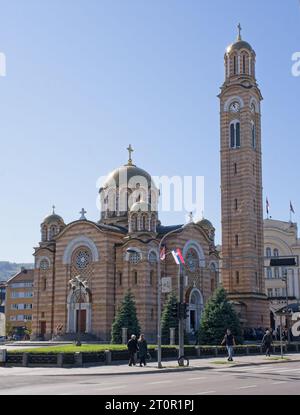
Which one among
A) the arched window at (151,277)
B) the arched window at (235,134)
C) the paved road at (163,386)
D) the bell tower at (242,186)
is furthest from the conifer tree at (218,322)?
the paved road at (163,386)

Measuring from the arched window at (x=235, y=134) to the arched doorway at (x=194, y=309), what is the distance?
54.0ft

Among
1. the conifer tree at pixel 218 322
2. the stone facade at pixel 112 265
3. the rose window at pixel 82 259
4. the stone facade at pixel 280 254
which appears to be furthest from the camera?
the stone facade at pixel 280 254

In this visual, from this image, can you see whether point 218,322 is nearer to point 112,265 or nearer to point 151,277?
point 151,277

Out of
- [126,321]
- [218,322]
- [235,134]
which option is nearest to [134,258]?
[126,321]

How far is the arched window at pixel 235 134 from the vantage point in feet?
220

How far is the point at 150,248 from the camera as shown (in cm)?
5922

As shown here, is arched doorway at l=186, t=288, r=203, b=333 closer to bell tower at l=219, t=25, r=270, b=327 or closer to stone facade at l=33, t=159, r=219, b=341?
stone facade at l=33, t=159, r=219, b=341

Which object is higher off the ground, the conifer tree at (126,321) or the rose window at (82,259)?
the rose window at (82,259)

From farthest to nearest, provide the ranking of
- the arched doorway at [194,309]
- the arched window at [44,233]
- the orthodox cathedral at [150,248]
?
the arched window at [44,233] < the arched doorway at [194,309] < the orthodox cathedral at [150,248]

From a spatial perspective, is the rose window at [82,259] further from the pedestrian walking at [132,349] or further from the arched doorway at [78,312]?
the pedestrian walking at [132,349]

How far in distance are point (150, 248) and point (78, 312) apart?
9442 millimetres

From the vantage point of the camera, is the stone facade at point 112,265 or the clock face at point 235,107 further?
the clock face at point 235,107
